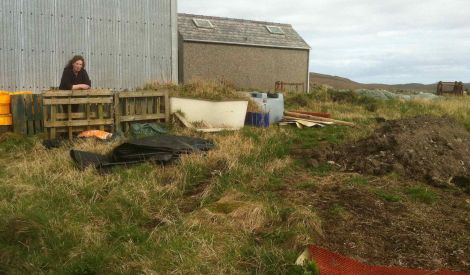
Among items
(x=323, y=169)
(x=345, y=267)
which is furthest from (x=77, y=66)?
(x=345, y=267)

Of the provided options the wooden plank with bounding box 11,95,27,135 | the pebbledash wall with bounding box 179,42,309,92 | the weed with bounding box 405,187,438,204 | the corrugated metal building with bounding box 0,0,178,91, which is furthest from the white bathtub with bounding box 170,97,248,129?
the pebbledash wall with bounding box 179,42,309,92

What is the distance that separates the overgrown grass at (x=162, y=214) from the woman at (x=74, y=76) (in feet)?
7.10

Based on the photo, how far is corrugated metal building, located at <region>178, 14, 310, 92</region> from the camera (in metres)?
26.9

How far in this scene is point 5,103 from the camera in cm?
930

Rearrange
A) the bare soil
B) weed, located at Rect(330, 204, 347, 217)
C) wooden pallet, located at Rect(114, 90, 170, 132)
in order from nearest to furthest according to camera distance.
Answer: the bare soil, weed, located at Rect(330, 204, 347, 217), wooden pallet, located at Rect(114, 90, 170, 132)

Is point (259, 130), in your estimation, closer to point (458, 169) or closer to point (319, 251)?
point (458, 169)

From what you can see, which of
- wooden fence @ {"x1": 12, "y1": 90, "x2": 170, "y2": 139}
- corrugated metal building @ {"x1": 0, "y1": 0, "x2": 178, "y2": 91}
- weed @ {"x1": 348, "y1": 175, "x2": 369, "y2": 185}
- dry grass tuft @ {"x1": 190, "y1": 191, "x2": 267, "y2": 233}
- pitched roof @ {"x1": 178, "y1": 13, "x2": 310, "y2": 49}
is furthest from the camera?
pitched roof @ {"x1": 178, "y1": 13, "x2": 310, "y2": 49}

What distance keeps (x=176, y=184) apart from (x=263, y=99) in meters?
6.29

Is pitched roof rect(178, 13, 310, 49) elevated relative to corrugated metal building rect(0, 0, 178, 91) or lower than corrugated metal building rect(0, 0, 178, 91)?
elevated

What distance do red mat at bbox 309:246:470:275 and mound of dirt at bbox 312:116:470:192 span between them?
313cm

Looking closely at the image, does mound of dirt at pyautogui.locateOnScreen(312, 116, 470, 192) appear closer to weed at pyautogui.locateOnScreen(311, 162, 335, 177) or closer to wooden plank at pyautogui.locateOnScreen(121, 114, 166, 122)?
weed at pyautogui.locateOnScreen(311, 162, 335, 177)

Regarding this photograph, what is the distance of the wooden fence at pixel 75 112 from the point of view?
9.10 meters

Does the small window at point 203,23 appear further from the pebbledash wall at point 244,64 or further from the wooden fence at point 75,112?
the wooden fence at point 75,112

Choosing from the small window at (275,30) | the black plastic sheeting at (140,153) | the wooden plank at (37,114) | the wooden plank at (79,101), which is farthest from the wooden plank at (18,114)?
the small window at (275,30)
